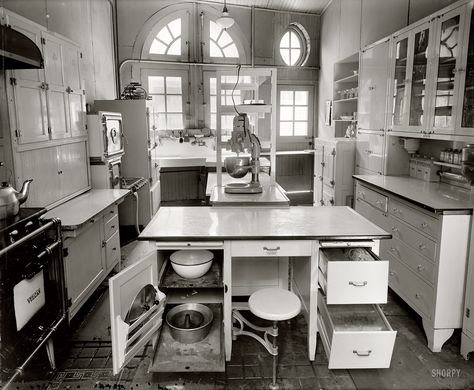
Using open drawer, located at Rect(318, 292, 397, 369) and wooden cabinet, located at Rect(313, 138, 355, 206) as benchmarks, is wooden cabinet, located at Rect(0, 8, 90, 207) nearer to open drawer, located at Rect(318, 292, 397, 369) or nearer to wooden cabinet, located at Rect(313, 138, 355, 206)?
open drawer, located at Rect(318, 292, 397, 369)

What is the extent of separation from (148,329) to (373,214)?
2.51m

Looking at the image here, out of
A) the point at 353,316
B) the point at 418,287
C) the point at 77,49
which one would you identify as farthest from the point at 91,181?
the point at 418,287

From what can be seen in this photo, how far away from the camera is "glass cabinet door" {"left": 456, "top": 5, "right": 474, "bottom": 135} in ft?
9.37

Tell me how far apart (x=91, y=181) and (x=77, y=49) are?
1.33 meters

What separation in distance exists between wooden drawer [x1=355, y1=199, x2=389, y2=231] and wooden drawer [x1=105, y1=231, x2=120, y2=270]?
2.54 metres

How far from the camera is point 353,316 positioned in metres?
2.43

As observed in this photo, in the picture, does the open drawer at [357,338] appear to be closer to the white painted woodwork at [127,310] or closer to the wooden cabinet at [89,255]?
the white painted woodwork at [127,310]

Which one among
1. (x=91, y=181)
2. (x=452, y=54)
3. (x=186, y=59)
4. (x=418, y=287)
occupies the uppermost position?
(x=186, y=59)

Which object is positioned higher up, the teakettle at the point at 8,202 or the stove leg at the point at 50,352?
the teakettle at the point at 8,202

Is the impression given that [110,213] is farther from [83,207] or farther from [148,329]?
[148,329]

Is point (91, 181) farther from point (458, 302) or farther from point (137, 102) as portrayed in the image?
point (458, 302)

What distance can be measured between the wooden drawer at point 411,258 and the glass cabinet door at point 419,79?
1.13 metres

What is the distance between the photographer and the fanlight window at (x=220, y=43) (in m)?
6.87
